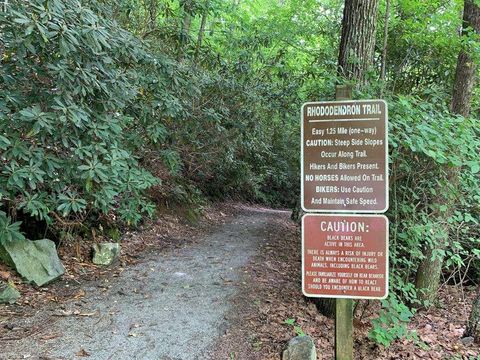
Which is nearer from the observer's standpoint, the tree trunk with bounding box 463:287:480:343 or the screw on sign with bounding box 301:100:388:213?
the screw on sign with bounding box 301:100:388:213

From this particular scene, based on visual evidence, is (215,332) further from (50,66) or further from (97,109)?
(50,66)

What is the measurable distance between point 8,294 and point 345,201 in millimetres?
3886

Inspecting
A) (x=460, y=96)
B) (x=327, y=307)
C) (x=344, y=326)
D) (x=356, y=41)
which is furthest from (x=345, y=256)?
(x=460, y=96)

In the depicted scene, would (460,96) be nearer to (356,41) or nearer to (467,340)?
(356,41)

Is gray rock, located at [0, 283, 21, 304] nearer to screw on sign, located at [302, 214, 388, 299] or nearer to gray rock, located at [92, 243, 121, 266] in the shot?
gray rock, located at [92, 243, 121, 266]

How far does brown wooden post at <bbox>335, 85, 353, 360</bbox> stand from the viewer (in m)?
3.10

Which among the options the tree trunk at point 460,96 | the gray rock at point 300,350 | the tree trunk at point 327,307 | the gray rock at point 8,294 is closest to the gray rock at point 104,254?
the gray rock at point 8,294

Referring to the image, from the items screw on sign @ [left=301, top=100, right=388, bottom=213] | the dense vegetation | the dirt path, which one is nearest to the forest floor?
the dirt path

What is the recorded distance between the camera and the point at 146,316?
443 centimetres

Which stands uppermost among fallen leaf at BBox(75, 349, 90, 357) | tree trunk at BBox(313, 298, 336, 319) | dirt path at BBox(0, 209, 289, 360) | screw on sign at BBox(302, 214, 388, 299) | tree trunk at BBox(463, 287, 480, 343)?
screw on sign at BBox(302, 214, 388, 299)

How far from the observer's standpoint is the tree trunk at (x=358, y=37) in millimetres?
4848

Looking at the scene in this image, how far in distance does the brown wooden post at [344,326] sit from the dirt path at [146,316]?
129cm

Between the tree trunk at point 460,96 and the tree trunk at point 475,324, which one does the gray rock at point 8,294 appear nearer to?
the tree trunk at point 460,96

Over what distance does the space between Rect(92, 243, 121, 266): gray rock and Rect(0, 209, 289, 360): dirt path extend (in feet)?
1.14
